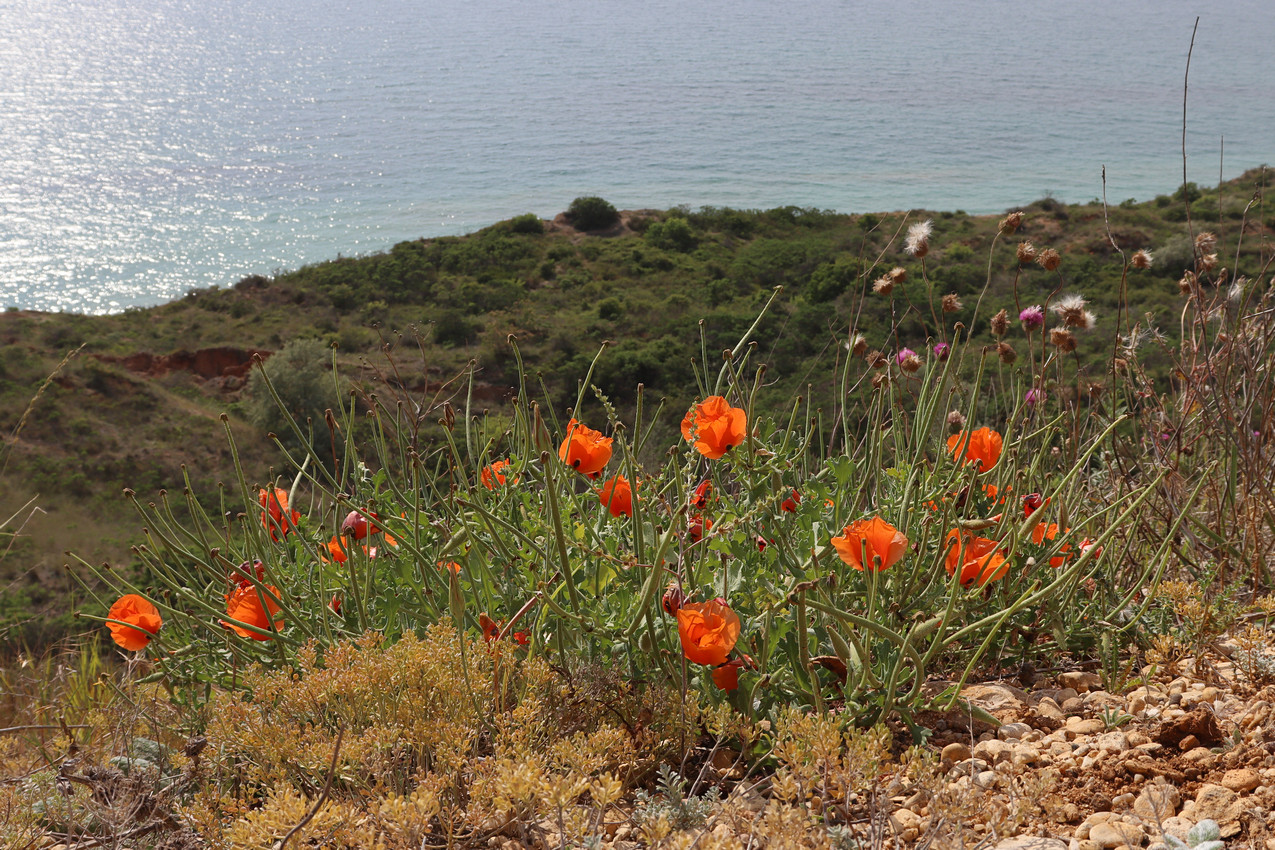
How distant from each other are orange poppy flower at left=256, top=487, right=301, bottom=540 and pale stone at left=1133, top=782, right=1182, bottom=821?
1.57 metres

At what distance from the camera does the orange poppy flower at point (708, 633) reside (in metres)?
1.14

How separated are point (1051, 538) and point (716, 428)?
825 mm

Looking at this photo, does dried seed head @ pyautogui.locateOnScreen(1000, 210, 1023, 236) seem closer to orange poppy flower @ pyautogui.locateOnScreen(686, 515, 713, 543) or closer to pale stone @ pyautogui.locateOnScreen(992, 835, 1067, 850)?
orange poppy flower @ pyautogui.locateOnScreen(686, 515, 713, 543)

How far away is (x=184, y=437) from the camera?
16328 mm

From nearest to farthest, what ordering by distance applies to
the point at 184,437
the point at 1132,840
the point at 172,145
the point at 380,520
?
the point at 1132,840 < the point at 380,520 < the point at 184,437 < the point at 172,145

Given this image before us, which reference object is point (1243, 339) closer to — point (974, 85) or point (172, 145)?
point (172, 145)

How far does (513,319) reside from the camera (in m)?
20.1

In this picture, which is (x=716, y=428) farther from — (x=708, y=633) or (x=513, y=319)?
(x=513, y=319)

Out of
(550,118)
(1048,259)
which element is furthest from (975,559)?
(550,118)

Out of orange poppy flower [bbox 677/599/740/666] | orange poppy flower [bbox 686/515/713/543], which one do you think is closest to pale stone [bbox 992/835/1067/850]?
orange poppy flower [bbox 677/599/740/666]

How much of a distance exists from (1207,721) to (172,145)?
157 feet

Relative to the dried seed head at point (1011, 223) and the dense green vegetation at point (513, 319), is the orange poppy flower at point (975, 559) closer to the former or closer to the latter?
the dried seed head at point (1011, 223)

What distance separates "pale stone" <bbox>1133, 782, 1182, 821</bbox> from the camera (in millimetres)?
1013

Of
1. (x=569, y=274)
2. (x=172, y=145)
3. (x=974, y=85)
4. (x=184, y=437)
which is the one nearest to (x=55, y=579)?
(x=184, y=437)
